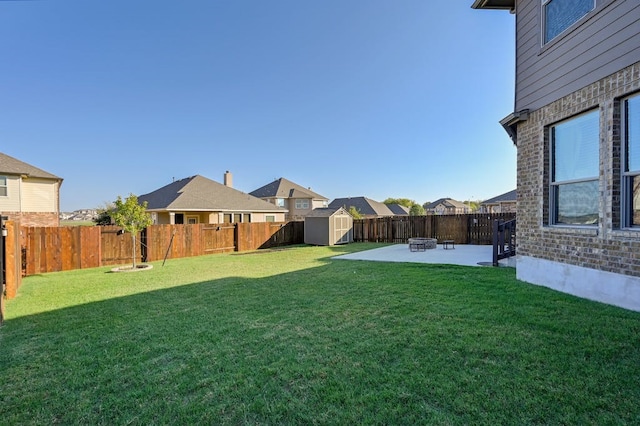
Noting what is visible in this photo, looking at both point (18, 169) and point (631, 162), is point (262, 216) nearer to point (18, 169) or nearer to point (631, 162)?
point (18, 169)

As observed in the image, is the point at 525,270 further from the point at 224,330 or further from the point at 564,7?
the point at 224,330

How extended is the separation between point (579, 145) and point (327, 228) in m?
13.4

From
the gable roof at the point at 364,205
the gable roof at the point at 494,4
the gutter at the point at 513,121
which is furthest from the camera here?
the gable roof at the point at 364,205

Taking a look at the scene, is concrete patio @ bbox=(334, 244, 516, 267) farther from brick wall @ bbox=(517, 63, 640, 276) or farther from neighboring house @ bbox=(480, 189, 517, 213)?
neighboring house @ bbox=(480, 189, 517, 213)

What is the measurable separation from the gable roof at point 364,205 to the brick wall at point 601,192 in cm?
3852

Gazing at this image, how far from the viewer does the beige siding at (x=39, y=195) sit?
20.2 m

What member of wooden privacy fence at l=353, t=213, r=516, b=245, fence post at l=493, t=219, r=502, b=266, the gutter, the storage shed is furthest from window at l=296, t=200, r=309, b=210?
the gutter

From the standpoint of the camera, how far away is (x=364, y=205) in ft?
153

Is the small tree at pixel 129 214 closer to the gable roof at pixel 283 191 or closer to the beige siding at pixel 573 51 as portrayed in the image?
the beige siding at pixel 573 51

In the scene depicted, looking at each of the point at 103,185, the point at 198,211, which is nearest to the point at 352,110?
the point at 198,211

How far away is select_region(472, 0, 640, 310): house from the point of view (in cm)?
434

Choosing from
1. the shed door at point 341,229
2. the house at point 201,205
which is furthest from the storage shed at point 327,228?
the house at point 201,205

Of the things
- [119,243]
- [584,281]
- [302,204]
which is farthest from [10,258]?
[302,204]

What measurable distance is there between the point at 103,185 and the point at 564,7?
95.6 ft
